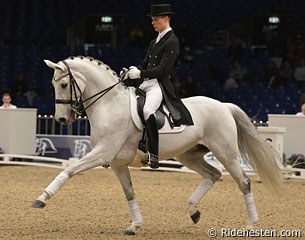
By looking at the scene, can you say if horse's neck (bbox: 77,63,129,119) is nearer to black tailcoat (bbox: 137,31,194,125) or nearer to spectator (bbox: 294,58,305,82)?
black tailcoat (bbox: 137,31,194,125)

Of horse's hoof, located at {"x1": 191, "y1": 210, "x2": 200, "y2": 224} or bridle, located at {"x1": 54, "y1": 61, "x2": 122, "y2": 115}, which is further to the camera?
horse's hoof, located at {"x1": 191, "y1": 210, "x2": 200, "y2": 224}

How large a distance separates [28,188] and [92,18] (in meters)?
11.4

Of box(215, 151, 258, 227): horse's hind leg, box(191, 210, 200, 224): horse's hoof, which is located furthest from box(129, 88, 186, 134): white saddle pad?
box(191, 210, 200, 224): horse's hoof

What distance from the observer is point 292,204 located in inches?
419

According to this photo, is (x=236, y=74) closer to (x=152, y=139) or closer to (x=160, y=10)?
(x=160, y=10)

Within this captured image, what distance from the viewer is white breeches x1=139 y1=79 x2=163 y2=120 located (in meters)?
7.70

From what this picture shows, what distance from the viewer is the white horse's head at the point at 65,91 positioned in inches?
299

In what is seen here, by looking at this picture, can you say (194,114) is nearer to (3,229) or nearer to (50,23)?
(3,229)

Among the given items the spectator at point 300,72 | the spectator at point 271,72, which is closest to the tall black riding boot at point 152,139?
the spectator at point 271,72

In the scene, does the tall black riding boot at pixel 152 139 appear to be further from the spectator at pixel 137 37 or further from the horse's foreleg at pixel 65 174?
Result: the spectator at pixel 137 37

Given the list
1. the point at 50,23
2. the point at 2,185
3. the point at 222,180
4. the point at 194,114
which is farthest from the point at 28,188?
the point at 50,23

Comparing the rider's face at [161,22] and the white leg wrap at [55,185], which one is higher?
the rider's face at [161,22]

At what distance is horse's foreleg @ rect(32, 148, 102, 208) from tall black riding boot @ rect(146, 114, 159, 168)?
1.74ft

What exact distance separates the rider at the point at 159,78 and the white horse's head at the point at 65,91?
52cm
